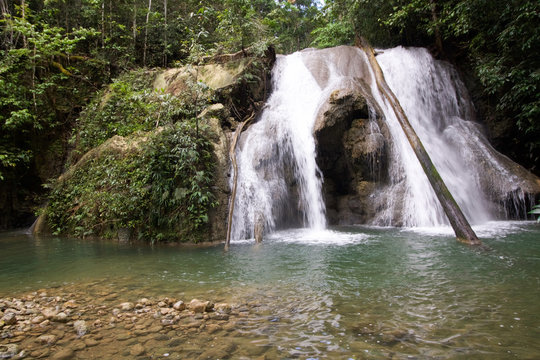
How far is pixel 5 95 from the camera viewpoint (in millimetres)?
9867

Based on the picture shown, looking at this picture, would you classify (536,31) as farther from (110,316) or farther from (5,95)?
(5,95)

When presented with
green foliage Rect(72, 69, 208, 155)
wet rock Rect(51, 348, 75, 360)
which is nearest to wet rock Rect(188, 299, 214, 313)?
wet rock Rect(51, 348, 75, 360)

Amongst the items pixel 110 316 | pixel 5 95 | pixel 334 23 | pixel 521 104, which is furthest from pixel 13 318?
pixel 334 23

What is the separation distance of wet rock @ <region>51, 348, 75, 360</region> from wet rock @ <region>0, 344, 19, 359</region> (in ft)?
1.02

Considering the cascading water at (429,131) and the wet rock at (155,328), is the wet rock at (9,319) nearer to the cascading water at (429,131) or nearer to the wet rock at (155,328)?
the wet rock at (155,328)

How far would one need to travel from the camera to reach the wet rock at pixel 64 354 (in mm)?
2210

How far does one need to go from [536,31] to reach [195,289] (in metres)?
10.6

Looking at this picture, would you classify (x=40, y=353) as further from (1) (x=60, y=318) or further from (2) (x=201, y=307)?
(2) (x=201, y=307)

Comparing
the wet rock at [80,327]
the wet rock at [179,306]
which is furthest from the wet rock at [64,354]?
the wet rock at [179,306]

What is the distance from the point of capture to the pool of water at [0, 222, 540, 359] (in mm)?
2324

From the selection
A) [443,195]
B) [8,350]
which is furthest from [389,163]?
[8,350]

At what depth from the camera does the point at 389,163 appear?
908 cm

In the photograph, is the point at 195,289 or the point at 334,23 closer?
the point at 195,289

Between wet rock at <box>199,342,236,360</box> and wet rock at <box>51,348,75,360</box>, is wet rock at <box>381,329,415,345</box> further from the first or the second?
wet rock at <box>51,348,75,360</box>
